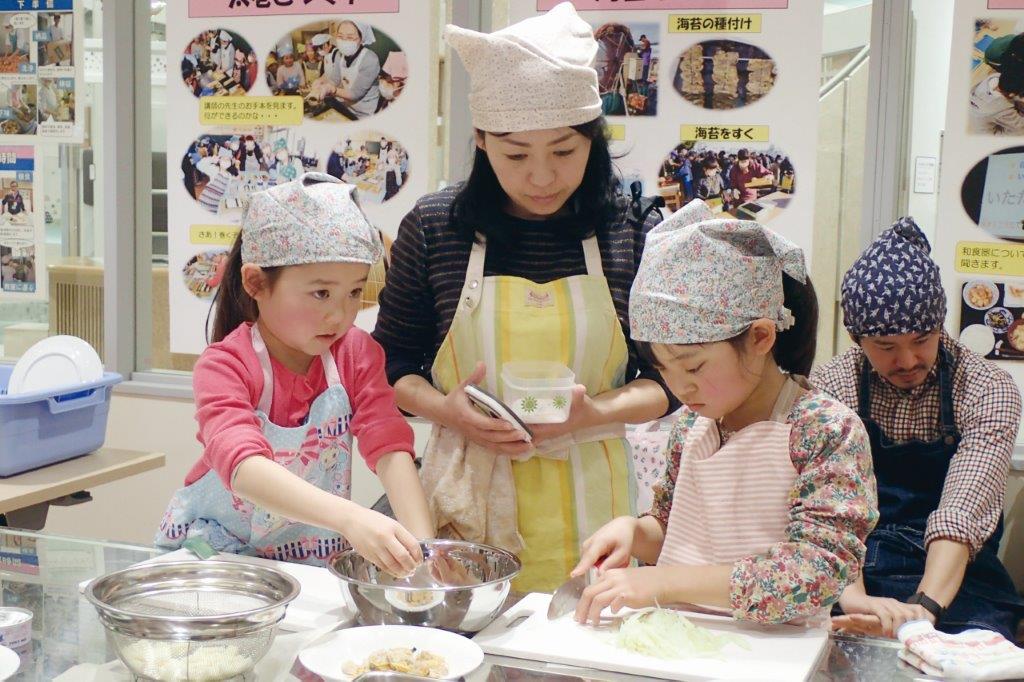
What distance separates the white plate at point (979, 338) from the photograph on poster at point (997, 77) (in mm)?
507

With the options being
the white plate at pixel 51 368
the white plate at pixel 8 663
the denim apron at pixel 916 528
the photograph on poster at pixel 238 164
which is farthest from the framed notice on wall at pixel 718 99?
the white plate at pixel 8 663

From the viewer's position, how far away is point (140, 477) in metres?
3.74

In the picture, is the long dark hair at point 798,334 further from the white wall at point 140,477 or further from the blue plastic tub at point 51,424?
the white wall at point 140,477

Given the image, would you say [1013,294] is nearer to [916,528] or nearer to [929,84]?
[929,84]

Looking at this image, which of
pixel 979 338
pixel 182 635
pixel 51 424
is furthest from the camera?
pixel 979 338

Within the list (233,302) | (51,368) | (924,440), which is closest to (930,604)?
(924,440)

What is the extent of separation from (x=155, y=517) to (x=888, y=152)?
2612 millimetres

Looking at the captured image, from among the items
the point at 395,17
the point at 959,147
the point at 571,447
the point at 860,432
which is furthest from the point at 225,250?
the point at 860,432

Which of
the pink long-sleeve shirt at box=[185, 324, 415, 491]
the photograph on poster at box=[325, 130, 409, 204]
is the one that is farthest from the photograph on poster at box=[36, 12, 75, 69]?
the pink long-sleeve shirt at box=[185, 324, 415, 491]

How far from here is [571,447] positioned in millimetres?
1910

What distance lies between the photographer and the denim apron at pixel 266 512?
1.72m

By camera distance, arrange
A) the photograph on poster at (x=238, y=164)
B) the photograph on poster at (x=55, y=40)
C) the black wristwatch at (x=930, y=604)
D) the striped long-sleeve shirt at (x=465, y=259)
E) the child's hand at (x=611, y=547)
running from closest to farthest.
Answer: the child's hand at (x=611, y=547) → the striped long-sleeve shirt at (x=465, y=259) → the black wristwatch at (x=930, y=604) → the photograph on poster at (x=238, y=164) → the photograph on poster at (x=55, y=40)

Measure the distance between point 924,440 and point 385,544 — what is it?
4.66 feet

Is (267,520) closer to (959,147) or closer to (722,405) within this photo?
(722,405)
